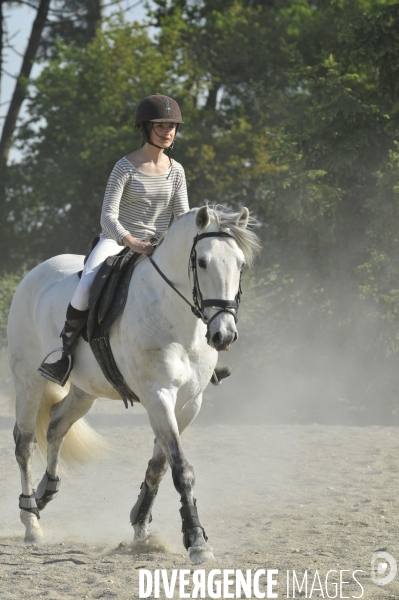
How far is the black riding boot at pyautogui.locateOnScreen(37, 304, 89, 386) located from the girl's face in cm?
128

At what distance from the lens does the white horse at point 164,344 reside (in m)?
4.49

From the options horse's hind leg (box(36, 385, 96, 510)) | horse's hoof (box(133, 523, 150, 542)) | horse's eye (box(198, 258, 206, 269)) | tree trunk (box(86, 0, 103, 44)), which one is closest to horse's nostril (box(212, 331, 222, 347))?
horse's eye (box(198, 258, 206, 269))

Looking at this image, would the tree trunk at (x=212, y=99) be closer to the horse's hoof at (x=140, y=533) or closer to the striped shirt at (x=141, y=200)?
the striped shirt at (x=141, y=200)

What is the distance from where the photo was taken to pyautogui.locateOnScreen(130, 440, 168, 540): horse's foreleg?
17.7 feet

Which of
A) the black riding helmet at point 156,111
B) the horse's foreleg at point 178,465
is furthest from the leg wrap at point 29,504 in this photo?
the black riding helmet at point 156,111

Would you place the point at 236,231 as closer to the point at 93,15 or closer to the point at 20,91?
the point at 20,91

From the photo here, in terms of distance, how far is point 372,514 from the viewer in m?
6.42

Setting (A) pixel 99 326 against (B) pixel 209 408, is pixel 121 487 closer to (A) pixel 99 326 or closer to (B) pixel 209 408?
(A) pixel 99 326

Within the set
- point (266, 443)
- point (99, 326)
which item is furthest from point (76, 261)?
point (266, 443)

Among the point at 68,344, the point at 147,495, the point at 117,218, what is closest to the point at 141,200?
the point at 117,218

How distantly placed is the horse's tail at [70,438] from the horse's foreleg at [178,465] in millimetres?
1939

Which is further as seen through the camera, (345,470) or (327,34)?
(327,34)

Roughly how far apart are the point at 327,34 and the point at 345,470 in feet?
39.9

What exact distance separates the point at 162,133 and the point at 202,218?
3.55ft
